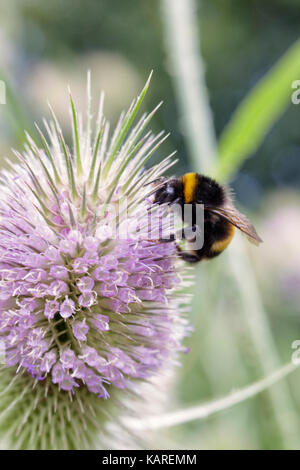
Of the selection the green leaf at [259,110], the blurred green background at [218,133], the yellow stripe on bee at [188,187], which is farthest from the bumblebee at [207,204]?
the blurred green background at [218,133]

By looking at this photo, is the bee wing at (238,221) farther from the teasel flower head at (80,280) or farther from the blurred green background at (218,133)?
the blurred green background at (218,133)

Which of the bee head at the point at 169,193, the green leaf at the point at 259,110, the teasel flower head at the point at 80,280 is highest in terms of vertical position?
the green leaf at the point at 259,110

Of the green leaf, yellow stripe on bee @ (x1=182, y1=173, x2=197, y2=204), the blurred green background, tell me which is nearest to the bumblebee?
yellow stripe on bee @ (x1=182, y1=173, x2=197, y2=204)

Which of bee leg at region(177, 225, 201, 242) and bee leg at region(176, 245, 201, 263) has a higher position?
bee leg at region(177, 225, 201, 242)

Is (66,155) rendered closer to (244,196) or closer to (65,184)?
(65,184)

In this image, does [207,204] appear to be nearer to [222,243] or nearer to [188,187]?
[188,187]

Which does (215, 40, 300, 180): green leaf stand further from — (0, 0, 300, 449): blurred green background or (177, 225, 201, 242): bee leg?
(177, 225, 201, 242): bee leg

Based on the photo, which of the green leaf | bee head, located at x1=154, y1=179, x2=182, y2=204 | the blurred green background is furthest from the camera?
the blurred green background

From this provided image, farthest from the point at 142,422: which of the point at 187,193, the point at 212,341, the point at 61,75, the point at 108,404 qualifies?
the point at 61,75
